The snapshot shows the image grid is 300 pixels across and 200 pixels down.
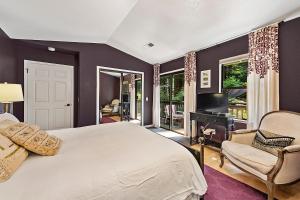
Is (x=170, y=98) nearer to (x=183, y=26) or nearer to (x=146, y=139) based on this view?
(x=183, y=26)

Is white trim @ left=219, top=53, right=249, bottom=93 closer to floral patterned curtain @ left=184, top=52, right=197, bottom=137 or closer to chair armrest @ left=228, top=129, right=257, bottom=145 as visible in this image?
floral patterned curtain @ left=184, top=52, right=197, bottom=137

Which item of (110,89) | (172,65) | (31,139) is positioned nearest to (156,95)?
(172,65)

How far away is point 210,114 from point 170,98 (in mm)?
2027

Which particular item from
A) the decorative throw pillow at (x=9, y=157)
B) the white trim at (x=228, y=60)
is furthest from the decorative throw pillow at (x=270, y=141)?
the decorative throw pillow at (x=9, y=157)

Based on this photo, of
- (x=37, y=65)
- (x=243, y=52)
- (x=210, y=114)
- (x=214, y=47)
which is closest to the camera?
(x=243, y=52)

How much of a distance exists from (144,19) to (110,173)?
3.12 metres

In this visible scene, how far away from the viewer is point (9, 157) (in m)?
1.08

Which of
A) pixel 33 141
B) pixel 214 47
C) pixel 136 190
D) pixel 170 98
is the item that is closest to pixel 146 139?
pixel 136 190

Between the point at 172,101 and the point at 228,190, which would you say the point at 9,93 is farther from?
the point at 172,101

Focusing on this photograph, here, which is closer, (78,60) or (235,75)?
(235,75)

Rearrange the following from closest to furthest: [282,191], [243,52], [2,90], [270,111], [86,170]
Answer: [86,170] → [282,191] → [2,90] → [270,111] → [243,52]

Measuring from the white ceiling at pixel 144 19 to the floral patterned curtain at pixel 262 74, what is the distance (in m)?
0.24

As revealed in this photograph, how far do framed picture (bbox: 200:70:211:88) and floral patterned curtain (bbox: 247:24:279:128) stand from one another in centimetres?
105

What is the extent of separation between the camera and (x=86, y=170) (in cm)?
110
